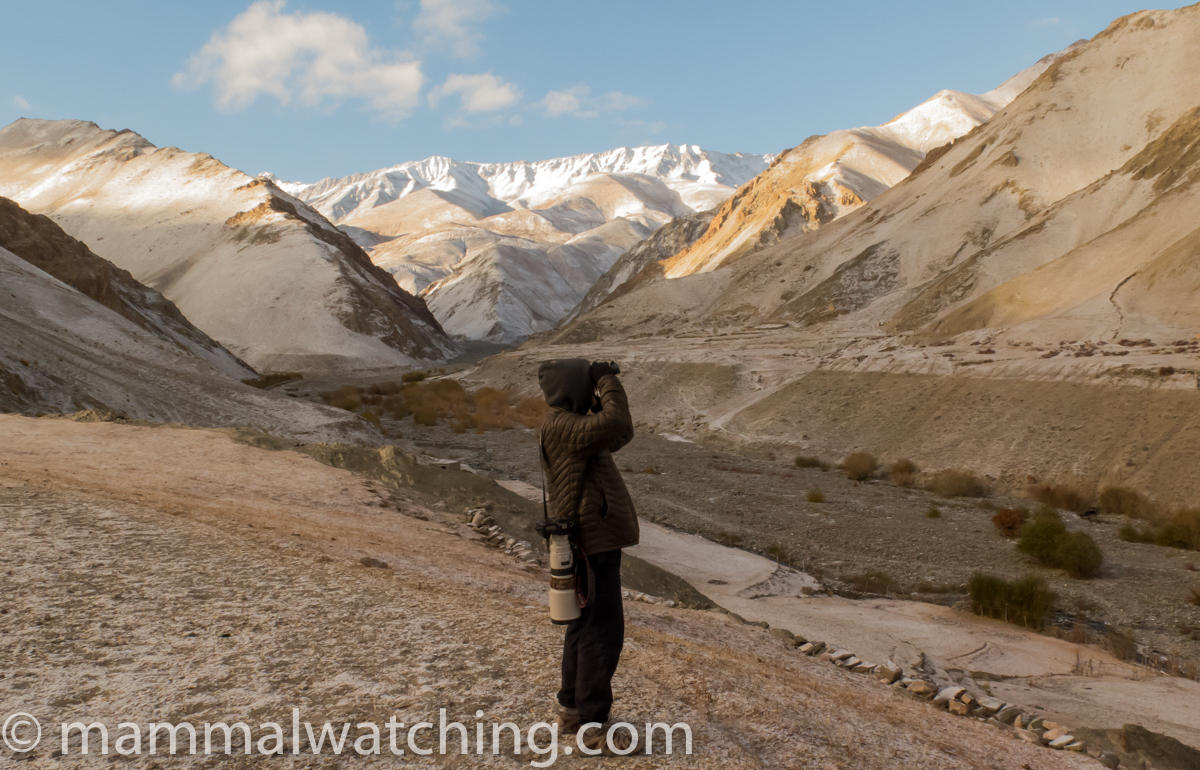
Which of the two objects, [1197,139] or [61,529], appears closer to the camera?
[61,529]

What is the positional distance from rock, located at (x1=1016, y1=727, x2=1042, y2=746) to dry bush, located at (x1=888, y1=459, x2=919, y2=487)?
54.7 feet

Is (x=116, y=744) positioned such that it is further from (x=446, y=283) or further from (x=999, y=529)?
(x=446, y=283)

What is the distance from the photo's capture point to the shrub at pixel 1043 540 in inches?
525

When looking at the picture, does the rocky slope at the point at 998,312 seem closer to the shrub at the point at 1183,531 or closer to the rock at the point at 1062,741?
the shrub at the point at 1183,531

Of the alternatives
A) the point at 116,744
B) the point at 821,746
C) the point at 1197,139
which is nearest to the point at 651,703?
the point at 821,746

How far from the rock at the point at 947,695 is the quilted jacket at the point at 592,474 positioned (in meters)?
3.25

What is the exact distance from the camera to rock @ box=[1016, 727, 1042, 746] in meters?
4.77

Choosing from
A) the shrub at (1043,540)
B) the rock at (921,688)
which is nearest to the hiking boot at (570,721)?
the rock at (921,688)

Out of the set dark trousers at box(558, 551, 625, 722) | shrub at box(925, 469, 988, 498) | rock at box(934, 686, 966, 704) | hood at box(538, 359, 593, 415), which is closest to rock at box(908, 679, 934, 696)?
rock at box(934, 686, 966, 704)

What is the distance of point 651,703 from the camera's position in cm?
434

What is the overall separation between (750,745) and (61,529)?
20.5 ft

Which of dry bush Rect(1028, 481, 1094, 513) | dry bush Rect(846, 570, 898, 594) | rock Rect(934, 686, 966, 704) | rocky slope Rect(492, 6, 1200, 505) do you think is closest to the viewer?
rock Rect(934, 686, 966, 704)

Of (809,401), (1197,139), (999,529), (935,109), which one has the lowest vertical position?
(999,529)

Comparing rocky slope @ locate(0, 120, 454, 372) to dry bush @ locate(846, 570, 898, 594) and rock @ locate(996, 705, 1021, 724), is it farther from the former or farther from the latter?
rock @ locate(996, 705, 1021, 724)
